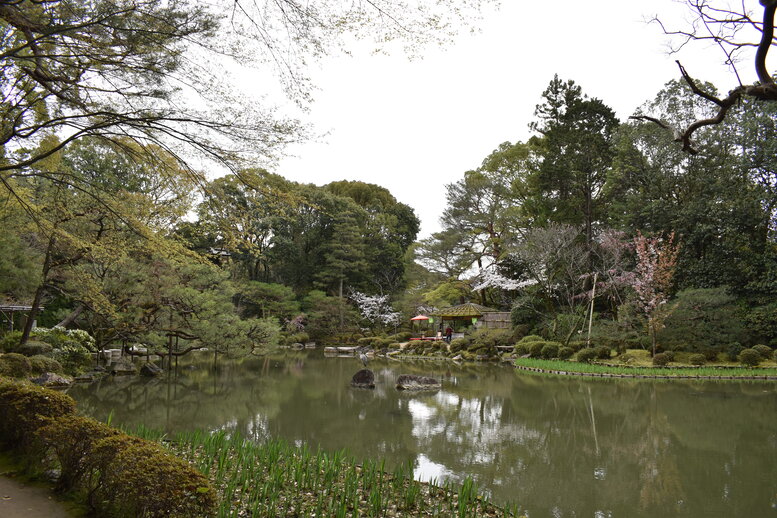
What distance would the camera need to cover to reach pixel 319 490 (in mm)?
3799

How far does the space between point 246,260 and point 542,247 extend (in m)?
16.1

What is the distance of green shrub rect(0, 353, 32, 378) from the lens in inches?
315

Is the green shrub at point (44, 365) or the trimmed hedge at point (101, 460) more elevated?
the trimmed hedge at point (101, 460)

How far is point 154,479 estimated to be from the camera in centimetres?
250

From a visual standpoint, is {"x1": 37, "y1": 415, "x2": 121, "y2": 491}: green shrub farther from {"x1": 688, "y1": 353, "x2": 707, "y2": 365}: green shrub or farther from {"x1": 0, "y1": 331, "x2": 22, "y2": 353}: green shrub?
{"x1": 688, "y1": 353, "x2": 707, "y2": 365}: green shrub

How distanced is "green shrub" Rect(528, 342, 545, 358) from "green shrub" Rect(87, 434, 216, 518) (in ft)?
46.5

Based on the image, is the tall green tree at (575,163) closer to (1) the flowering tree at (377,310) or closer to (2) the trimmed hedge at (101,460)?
(1) the flowering tree at (377,310)

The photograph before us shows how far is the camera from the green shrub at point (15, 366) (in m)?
7.99

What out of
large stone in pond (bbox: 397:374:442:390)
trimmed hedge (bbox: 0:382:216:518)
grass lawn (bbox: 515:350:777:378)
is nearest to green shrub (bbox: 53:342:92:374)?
large stone in pond (bbox: 397:374:442:390)

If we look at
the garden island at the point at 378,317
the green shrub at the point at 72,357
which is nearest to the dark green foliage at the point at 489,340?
the garden island at the point at 378,317

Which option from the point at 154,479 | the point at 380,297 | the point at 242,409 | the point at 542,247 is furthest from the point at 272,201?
the point at 380,297

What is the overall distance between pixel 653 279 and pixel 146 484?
14.7 metres

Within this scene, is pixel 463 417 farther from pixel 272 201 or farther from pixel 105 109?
pixel 105 109

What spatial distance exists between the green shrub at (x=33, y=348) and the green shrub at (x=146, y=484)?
8.96 meters
